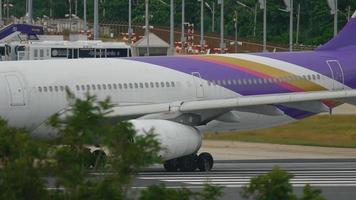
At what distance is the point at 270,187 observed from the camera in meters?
12.3

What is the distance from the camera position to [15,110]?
29.0 metres

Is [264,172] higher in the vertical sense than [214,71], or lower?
lower

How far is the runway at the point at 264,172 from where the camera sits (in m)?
25.9

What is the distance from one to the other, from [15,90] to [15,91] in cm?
2

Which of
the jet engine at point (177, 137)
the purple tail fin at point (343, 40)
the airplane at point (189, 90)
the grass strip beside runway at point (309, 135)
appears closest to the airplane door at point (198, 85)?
the airplane at point (189, 90)

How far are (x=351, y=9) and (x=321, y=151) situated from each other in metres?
56.3

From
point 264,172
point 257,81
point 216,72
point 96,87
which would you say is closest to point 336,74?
point 257,81

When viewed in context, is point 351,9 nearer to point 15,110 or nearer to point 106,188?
point 15,110

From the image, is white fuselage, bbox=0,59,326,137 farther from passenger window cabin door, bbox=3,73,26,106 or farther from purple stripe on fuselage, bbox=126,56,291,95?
purple stripe on fuselage, bbox=126,56,291,95

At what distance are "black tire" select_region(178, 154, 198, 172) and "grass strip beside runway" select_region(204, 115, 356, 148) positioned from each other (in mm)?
9467

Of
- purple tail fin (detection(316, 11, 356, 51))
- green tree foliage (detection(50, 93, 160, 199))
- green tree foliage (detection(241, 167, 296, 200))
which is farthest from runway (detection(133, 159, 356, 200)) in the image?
green tree foliage (detection(50, 93, 160, 199))

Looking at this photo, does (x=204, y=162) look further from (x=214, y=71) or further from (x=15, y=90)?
(x=15, y=90)

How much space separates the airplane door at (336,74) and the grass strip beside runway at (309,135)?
7.39 meters

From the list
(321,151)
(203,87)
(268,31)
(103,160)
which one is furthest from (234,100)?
(268,31)
